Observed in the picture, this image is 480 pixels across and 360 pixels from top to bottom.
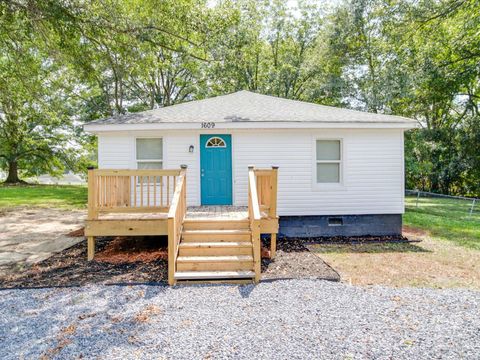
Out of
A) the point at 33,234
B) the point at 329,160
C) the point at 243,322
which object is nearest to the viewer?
the point at 243,322

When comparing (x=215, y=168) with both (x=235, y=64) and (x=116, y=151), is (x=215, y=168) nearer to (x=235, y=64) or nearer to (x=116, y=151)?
(x=116, y=151)

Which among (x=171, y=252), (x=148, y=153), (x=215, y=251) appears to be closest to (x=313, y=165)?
(x=215, y=251)

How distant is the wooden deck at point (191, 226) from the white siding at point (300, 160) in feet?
5.93

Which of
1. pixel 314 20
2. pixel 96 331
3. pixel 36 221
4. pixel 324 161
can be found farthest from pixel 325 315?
pixel 314 20

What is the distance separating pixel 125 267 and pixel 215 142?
13.2ft

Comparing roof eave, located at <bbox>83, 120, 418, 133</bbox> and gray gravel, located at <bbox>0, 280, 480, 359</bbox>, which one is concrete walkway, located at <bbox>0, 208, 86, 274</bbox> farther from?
roof eave, located at <bbox>83, 120, 418, 133</bbox>

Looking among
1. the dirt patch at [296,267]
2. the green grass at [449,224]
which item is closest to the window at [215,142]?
the dirt patch at [296,267]

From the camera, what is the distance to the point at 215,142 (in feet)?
28.7

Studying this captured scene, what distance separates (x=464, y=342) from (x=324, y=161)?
580cm

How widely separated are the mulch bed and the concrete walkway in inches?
17.6

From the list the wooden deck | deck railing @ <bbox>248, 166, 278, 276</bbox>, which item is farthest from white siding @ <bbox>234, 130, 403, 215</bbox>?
the wooden deck

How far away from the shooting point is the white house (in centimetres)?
862

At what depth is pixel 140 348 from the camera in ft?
10.8

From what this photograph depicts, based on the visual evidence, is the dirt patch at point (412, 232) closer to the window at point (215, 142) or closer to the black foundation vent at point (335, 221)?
the black foundation vent at point (335, 221)
